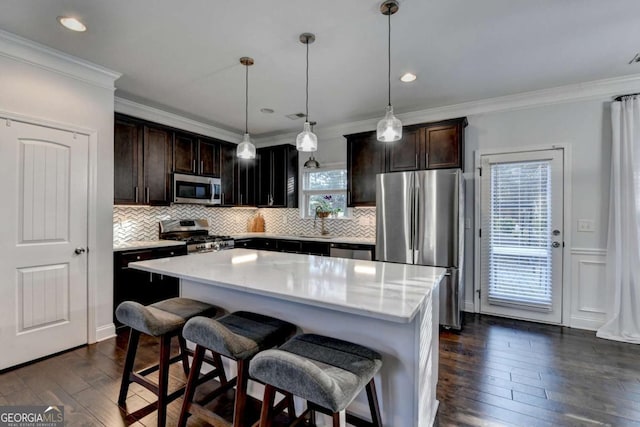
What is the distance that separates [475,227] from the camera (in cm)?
391

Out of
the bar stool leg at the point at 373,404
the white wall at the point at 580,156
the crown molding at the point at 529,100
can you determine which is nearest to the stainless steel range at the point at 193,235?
the crown molding at the point at 529,100

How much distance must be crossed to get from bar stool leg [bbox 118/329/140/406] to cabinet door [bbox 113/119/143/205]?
7.01ft

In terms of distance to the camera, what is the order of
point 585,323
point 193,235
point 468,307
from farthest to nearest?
point 193,235 → point 468,307 → point 585,323

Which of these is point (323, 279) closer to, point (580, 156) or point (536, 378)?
point (536, 378)

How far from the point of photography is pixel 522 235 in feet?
12.0

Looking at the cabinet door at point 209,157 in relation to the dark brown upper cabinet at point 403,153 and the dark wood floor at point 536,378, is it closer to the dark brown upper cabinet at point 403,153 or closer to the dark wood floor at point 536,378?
the dark brown upper cabinet at point 403,153

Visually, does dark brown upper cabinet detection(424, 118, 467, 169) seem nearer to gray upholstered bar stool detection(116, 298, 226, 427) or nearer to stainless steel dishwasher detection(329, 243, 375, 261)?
stainless steel dishwasher detection(329, 243, 375, 261)

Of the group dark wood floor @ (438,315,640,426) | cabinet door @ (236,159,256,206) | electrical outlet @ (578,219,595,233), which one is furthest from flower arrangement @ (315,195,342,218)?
electrical outlet @ (578,219,595,233)

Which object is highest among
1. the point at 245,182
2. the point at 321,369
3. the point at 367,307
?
the point at 245,182

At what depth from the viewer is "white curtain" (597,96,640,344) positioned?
309 centimetres

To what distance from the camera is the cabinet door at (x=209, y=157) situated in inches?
180

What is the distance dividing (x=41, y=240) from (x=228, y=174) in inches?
105

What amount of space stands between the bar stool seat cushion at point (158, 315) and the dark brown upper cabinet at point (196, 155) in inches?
106

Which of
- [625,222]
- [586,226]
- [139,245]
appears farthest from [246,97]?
[625,222]
